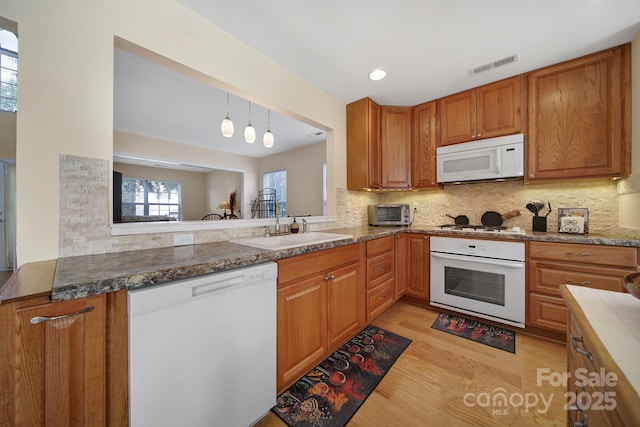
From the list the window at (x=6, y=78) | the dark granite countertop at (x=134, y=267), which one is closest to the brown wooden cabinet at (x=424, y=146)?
the dark granite countertop at (x=134, y=267)

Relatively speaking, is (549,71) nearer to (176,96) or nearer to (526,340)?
(526,340)

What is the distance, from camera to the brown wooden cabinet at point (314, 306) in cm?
125

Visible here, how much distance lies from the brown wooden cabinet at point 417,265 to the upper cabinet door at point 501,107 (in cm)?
122

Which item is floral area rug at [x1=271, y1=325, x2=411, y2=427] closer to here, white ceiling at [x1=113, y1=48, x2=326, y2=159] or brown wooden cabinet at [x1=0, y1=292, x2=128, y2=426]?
brown wooden cabinet at [x1=0, y1=292, x2=128, y2=426]

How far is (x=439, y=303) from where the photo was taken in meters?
2.29

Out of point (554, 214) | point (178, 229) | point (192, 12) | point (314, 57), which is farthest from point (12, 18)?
point (554, 214)

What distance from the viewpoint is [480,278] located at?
2.06 m

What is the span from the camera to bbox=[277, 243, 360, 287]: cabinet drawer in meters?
1.24

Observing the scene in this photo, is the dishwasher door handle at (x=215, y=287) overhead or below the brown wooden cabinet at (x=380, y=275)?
overhead

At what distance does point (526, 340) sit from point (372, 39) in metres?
2.69

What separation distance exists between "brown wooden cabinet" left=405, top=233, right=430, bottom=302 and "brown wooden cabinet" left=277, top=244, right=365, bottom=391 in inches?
36.8

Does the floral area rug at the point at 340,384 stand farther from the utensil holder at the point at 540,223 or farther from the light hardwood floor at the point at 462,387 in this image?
the utensil holder at the point at 540,223

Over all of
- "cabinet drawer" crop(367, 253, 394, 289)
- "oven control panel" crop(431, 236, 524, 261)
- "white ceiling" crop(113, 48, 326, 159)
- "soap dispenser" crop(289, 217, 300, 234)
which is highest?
"white ceiling" crop(113, 48, 326, 159)

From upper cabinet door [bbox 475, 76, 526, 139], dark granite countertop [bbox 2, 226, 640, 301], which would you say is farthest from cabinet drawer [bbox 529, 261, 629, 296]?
dark granite countertop [bbox 2, 226, 640, 301]
